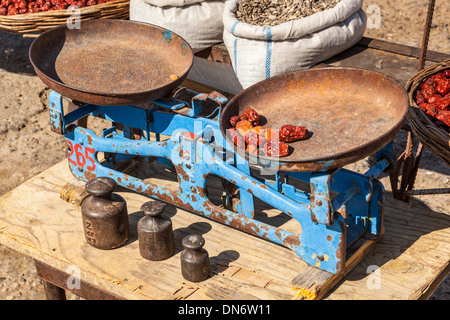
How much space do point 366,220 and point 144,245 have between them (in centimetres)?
83

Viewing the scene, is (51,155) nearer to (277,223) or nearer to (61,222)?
(61,222)

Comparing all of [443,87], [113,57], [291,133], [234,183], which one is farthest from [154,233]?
[443,87]

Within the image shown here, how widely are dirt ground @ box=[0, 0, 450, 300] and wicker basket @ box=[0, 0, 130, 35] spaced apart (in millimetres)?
764

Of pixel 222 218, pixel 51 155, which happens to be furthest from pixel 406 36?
pixel 222 218

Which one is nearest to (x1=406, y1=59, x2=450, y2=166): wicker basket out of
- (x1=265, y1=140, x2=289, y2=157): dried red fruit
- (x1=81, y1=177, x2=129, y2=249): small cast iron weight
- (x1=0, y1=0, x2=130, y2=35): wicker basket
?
(x1=265, y1=140, x2=289, y2=157): dried red fruit

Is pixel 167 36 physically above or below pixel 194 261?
above

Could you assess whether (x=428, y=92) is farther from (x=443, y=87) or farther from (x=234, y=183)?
(x=234, y=183)

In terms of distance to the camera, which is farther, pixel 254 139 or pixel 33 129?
pixel 33 129

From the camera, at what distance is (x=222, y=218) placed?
7.68 feet

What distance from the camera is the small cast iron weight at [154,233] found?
2244 mm

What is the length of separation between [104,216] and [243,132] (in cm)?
62

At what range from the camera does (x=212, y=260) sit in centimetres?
234

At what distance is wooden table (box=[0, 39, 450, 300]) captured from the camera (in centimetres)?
220

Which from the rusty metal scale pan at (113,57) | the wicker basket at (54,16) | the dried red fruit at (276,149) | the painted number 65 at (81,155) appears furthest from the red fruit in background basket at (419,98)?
the wicker basket at (54,16)
